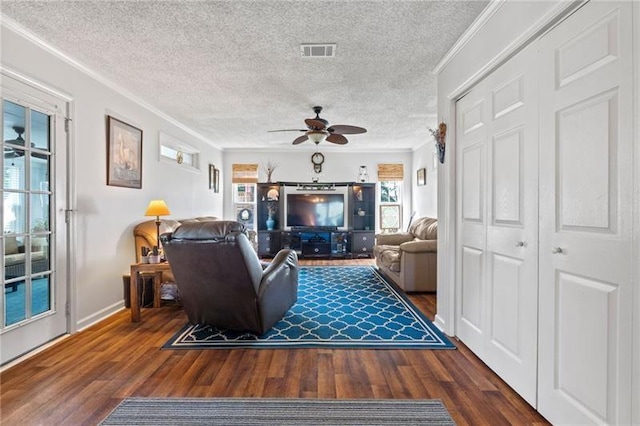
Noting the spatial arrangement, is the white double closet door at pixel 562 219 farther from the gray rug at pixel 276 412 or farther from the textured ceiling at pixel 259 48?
the textured ceiling at pixel 259 48

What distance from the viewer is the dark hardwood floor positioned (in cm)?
179

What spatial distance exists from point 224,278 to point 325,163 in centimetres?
528

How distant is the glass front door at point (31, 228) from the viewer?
232 cm

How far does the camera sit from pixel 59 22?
2297 mm

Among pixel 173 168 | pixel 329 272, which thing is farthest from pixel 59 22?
pixel 329 272

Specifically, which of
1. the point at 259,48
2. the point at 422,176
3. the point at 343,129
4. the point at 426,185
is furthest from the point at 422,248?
the point at 259,48

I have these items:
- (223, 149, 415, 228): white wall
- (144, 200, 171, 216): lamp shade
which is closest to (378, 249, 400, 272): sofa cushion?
(223, 149, 415, 228): white wall

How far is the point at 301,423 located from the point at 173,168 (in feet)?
14.8

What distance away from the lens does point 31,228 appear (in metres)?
2.53

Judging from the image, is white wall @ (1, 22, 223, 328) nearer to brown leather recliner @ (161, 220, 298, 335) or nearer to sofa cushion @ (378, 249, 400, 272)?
brown leather recliner @ (161, 220, 298, 335)

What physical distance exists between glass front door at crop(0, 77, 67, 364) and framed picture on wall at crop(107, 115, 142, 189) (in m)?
0.63

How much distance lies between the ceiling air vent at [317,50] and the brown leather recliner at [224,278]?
1.62m

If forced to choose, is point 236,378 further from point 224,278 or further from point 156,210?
point 156,210

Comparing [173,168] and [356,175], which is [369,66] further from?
[356,175]
